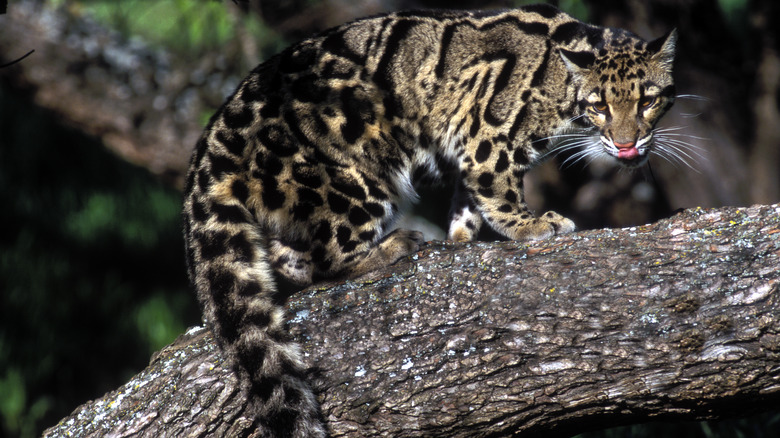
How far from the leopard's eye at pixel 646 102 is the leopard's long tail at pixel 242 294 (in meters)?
2.27

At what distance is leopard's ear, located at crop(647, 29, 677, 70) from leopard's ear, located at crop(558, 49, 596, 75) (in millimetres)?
358

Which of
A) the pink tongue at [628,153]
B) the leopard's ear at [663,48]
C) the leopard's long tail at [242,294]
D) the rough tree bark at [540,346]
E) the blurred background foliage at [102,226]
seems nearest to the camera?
the rough tree bark at [540,346]

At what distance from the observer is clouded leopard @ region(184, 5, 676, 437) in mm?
4133

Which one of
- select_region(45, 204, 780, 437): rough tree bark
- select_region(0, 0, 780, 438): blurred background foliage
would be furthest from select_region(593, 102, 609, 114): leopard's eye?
select_region(0, 0, 780, 438): blurred background foliage

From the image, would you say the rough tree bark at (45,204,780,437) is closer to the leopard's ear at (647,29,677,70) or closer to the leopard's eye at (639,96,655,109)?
the leopard's eye at (639,96,655,109)

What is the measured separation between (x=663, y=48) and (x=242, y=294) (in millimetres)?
2826

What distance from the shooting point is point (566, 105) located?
475 centimetres

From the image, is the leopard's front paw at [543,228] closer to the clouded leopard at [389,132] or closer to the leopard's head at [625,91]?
the clouded leopard at [389,132]

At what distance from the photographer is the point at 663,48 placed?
15.3ft

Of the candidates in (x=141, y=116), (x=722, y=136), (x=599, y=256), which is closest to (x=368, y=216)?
(x=599, y=256)

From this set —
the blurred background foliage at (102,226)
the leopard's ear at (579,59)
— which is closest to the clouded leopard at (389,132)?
the leopard's ear at (579,59)

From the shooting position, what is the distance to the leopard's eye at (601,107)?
459cm

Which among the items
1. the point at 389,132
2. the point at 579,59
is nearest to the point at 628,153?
the point at 579,59

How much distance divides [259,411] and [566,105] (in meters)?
2.63
